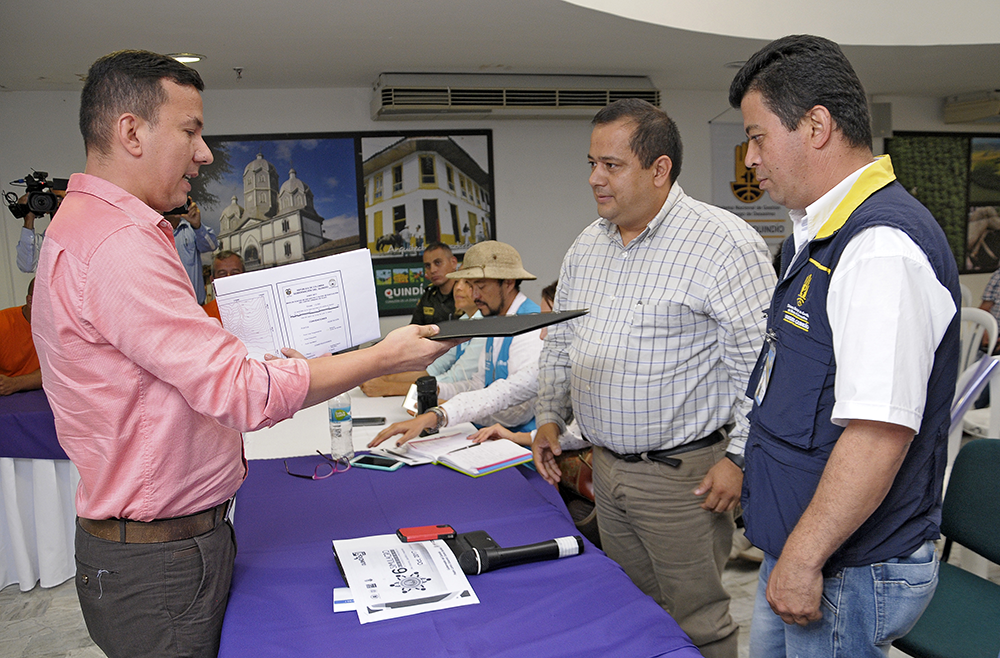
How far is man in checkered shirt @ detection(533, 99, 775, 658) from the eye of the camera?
1795 mm

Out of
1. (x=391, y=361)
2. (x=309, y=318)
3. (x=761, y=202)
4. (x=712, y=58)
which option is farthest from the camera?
(x=761, y=202)

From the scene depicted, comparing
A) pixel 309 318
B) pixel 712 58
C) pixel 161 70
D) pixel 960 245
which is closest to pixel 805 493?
pixel 309 318

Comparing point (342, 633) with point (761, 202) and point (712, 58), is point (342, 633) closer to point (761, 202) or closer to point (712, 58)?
point (712, 58)

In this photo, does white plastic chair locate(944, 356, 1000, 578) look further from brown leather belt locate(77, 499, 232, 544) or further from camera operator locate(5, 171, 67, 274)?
camera operator locate(5, 171, 67, 274)

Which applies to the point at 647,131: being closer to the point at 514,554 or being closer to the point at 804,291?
the point at 804,291

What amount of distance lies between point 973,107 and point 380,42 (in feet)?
20.6

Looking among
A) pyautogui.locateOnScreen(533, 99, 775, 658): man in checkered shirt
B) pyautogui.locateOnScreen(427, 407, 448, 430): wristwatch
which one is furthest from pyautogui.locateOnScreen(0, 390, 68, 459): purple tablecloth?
pyautogui.locateOnScreen(533, 99, 775, 658): man in checkered shirt

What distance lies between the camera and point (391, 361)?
1.39 m

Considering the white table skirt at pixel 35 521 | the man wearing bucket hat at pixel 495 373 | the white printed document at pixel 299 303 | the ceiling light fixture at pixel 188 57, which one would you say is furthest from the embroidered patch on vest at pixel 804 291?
the ceiling light fixture at pixel 188 57

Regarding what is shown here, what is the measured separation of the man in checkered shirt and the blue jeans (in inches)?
23.3

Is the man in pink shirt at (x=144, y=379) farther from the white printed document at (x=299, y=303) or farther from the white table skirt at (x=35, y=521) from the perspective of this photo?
the white table skirt at (x=35, y=521)

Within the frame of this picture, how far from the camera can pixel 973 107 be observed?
7062 mm

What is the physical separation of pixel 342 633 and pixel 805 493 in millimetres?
829

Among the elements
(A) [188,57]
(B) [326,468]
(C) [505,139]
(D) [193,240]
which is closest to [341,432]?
(B) [326,468]
